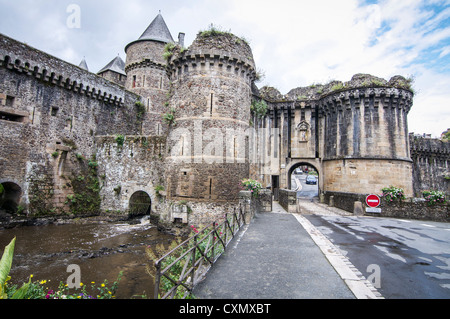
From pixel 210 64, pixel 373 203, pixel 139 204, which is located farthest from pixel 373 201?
pixel 139 204

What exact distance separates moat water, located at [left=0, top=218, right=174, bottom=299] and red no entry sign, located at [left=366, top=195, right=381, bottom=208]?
10.5 m

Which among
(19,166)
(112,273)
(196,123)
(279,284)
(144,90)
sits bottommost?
(112,273)

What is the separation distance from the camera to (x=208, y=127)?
13281 millimetres

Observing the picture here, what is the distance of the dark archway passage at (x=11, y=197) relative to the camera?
13.8 meters

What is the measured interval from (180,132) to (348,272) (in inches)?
417

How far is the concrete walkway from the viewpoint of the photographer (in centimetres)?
421

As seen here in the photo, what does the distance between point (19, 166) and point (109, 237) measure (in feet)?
21.0

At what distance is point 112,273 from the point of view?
8.94 meters

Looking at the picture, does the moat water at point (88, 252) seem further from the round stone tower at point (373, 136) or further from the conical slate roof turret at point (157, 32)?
the conical slate roof turret at point (157, 32)

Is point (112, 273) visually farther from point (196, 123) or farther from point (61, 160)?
point (61, 160)

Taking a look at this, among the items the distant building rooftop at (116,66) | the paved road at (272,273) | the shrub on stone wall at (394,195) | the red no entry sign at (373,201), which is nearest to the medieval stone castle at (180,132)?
the shrub on stone wall at (394,195)

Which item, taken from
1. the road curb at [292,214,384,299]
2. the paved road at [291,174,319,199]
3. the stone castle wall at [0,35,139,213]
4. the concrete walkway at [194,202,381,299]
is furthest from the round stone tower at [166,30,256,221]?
the paved road at [291,174,319,199]

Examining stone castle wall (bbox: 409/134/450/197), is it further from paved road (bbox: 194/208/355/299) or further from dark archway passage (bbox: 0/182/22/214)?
dark archway passage (bbox: 0/182/22/214)
